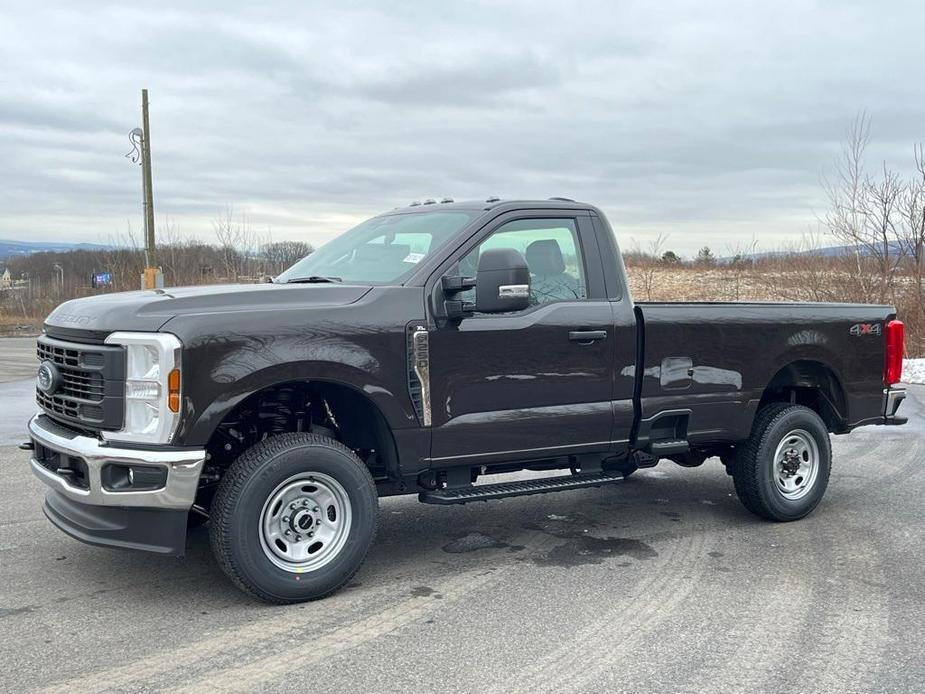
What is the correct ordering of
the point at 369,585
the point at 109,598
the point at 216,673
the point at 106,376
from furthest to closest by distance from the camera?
1. the point at 369,585
2. the point at 109,598
3. the point at 106,376
4. the point at 216,673

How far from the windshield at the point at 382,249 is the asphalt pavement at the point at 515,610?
177 centimetres

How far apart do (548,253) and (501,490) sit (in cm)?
153

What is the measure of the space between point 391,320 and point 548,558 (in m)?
1.84

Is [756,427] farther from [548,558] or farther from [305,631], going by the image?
[305,631]

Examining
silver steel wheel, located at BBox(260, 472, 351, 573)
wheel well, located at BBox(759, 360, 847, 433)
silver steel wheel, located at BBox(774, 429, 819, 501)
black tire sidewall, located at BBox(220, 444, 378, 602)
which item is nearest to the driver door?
black tire sidewall, located at BBox(220, 444, 378, 602)

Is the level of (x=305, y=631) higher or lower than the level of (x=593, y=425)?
lower

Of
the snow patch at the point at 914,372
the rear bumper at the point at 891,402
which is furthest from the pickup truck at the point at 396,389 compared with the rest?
the snow patch at the point at 914,372

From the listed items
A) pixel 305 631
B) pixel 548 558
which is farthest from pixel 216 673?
pixel 548 558

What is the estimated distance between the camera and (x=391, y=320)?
4.89m

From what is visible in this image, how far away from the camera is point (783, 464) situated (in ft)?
21.5

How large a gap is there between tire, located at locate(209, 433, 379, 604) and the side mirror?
3.71 ft

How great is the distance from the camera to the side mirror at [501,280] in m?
4.89

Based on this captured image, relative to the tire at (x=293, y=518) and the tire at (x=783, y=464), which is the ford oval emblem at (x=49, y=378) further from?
the tire at (x=783, y=464)

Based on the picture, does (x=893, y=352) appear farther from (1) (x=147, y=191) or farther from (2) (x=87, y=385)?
(1) (x=147, y=191)
